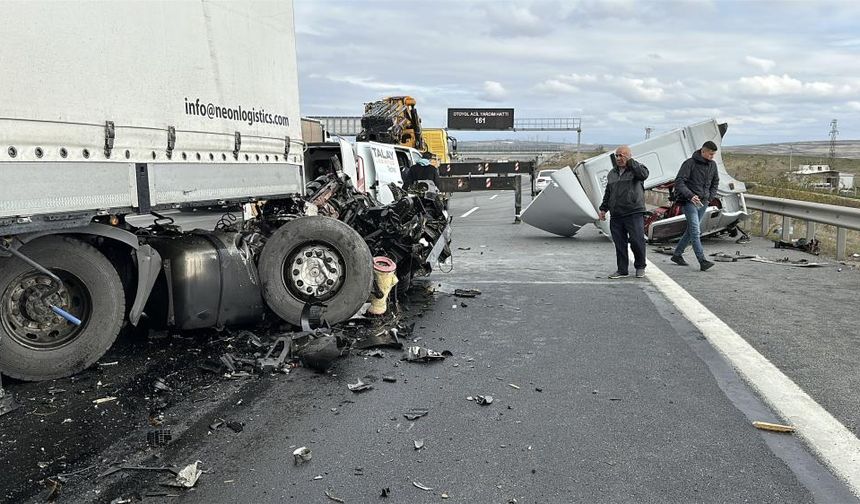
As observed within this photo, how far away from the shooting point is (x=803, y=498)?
3014 millimetres

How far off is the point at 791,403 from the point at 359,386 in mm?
2792

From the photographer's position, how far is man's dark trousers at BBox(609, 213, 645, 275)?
358 inches

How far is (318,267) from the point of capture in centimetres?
611

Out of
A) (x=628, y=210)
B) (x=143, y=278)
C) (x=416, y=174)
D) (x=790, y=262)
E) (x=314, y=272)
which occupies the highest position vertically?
(x=416, y=174)

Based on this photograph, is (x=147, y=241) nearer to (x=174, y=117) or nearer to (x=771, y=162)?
(x=174, y=117)

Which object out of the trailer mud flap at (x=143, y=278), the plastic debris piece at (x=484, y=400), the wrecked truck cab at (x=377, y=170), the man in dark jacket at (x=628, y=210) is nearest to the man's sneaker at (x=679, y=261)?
the man in dark jacket at (x=628, y=210)

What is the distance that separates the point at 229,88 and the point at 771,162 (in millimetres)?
68601

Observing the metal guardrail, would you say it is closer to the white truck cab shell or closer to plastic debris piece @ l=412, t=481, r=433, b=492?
the white truck cab shell

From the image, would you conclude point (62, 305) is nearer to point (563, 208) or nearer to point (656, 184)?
point (563, 208)

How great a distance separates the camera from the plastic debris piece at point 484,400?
14.0 ft

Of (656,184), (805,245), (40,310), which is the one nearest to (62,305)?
(40,310)

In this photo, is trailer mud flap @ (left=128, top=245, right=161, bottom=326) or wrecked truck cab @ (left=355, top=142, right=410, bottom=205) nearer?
trailer mud flap @ (left=128, top=245, right=161, bottom=326)

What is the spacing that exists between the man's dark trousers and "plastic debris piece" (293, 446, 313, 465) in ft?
21.2

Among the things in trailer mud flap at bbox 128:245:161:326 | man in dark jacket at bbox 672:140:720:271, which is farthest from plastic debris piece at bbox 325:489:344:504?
man in dark jacket at bbox 672:140:720:271
